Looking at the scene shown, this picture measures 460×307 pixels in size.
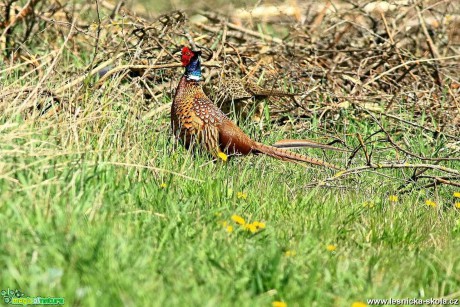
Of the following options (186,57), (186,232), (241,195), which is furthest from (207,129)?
(186,232)

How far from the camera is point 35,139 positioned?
4.02m

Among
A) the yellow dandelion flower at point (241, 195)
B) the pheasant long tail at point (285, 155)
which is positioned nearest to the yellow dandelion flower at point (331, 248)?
the yellow dandelion flower at point (241, 195)

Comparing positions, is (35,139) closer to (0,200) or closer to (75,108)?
(0,200)

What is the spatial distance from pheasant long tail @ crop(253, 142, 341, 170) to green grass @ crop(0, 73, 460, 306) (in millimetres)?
380

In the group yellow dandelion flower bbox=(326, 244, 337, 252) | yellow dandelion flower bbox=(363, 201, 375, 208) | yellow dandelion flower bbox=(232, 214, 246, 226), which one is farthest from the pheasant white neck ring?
yellow dandelion flower bbox=(326, 244, 337, 252)

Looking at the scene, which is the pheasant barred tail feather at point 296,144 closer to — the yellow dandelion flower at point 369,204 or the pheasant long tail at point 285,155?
the pheasant long tail at point 285,155

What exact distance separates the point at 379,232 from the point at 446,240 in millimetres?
346

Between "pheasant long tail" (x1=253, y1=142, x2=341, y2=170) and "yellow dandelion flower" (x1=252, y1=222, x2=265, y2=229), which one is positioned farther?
"pheasant long tail" (x1=253, y1=142, x2=341, y2=170)

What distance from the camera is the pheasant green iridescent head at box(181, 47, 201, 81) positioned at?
5910mm

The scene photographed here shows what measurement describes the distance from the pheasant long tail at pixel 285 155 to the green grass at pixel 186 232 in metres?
0.38

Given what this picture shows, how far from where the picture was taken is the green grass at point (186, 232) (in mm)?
2957

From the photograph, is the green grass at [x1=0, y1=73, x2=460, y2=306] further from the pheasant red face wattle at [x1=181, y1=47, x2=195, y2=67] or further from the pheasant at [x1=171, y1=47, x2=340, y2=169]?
the pheasant red face wattle at [x1=181, y1=47, x2=195, y2=67]

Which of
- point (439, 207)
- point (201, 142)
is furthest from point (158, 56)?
point (439, 207)

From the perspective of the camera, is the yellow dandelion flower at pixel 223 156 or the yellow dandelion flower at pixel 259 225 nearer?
the yellow dandelion flower at pixel 259 225
